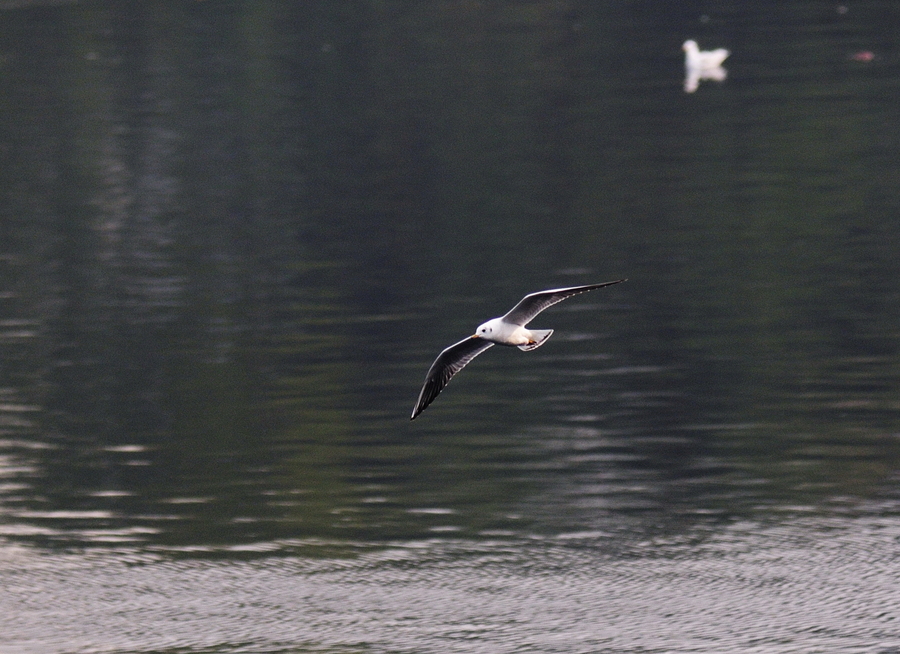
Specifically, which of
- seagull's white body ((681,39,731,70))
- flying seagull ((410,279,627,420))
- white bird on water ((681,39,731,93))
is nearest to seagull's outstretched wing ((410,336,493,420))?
flying seagull ((410,279,627,420))

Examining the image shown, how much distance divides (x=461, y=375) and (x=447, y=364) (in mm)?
10487

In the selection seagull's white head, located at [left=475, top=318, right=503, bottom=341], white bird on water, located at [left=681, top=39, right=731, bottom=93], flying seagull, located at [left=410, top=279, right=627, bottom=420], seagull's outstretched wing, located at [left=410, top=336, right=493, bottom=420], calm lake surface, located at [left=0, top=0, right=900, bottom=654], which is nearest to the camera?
flying seagull, located at [left=410, top=279, right=627, bottom=420]

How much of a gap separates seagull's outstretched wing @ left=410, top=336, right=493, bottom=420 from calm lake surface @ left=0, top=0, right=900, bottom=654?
3.41 m

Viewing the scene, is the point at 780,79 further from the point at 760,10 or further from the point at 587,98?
the point at 760,10

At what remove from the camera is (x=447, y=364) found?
48.6 ft

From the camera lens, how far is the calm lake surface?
58.8 feet

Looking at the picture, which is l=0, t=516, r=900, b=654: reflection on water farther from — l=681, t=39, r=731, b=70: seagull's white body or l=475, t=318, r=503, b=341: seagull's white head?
l=681, t=39, r=731, b=70: seagull's white body

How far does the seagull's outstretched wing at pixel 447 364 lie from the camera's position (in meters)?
14.5

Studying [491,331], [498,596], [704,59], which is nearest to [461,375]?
[498,596]

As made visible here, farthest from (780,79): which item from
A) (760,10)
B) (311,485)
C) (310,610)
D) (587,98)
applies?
(310,610)

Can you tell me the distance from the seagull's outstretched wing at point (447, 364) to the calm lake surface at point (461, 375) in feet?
11.2

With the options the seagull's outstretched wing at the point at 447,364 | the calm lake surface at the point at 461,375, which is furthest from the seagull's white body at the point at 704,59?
the seagull's outstretched wing at the point at 447,364

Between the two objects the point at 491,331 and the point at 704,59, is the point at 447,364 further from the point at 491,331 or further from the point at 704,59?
the point at 704,59

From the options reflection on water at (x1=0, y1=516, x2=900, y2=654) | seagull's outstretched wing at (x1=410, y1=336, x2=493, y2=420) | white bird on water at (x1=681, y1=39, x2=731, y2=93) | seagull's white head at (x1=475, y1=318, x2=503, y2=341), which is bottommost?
reflection on water at (x1=0, y1=516, x2=900, y2=654)
